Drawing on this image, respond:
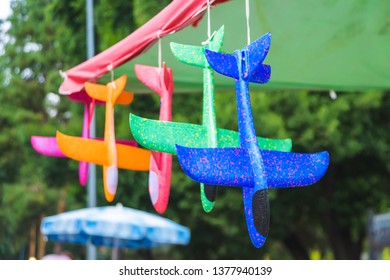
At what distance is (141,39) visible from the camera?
12.0 ft

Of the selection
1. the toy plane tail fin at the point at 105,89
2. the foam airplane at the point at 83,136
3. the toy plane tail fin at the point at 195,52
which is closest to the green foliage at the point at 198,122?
the foam airplane at the point at 83,136

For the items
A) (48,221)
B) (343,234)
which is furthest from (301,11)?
(343,234)

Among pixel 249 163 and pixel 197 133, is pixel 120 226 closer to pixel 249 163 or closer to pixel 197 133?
pixel 197 133

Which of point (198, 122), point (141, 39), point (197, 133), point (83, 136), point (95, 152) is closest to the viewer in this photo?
point (197, 133)

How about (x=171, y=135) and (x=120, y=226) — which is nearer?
(x=171, y=135)

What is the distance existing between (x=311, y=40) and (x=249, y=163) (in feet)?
6.45

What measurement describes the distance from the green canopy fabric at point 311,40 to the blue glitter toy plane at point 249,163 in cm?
159

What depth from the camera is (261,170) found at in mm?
2348

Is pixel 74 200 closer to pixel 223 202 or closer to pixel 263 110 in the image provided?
pixel 223 202

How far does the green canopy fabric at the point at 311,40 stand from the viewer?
403 cm

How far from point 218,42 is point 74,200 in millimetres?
12994

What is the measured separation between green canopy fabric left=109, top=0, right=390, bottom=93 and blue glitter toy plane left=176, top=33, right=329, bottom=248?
1.59 m

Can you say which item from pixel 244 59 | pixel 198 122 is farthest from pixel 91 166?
pixel 244 59

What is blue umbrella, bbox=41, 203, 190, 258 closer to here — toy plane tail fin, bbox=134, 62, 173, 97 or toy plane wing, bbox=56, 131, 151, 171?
toy plane wing, bbox=56, 131, 151, 171
